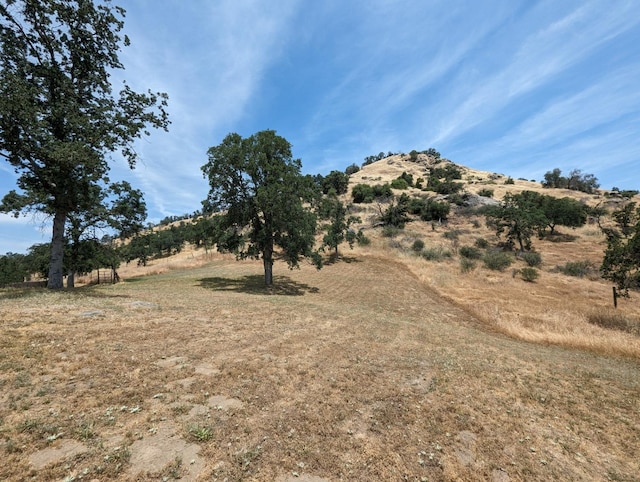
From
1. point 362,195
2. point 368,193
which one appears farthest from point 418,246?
point 368,193

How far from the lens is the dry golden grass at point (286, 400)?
14.0 ft

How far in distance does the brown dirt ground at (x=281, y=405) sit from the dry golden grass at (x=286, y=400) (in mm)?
36

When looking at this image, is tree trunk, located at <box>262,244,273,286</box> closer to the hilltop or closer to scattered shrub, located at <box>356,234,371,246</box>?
the hilltop

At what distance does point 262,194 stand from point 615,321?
28154 millimetres

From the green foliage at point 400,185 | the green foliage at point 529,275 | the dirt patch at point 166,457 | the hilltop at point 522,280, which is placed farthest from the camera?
the green foliage at point 400,185

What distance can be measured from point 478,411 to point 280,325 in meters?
8.05

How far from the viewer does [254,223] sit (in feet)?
86.4

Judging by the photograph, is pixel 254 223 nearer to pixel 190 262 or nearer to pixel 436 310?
pixel 436 310

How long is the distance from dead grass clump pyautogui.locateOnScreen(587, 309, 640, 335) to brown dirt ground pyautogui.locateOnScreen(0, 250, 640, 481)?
38.4ft

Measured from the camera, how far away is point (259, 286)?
2678 centimetres

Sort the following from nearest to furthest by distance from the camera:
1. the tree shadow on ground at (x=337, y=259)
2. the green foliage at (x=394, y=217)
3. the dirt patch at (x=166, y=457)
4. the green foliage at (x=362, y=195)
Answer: the dirt patch at (x=166, y=457), the tree shadow on ground at (x=337, y=259), the green foliage at (x=394, y=217), the green foliage at (x=362, y=195)

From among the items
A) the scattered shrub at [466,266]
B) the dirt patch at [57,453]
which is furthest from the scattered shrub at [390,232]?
the dirt patch at [57,453]

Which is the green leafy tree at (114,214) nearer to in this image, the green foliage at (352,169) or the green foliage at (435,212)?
the green foliage at (435,212)

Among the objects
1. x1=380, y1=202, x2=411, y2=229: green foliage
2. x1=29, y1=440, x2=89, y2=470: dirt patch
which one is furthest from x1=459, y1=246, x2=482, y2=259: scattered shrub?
x1=29, y1=440, x2=89, y2=470: dirt patch
